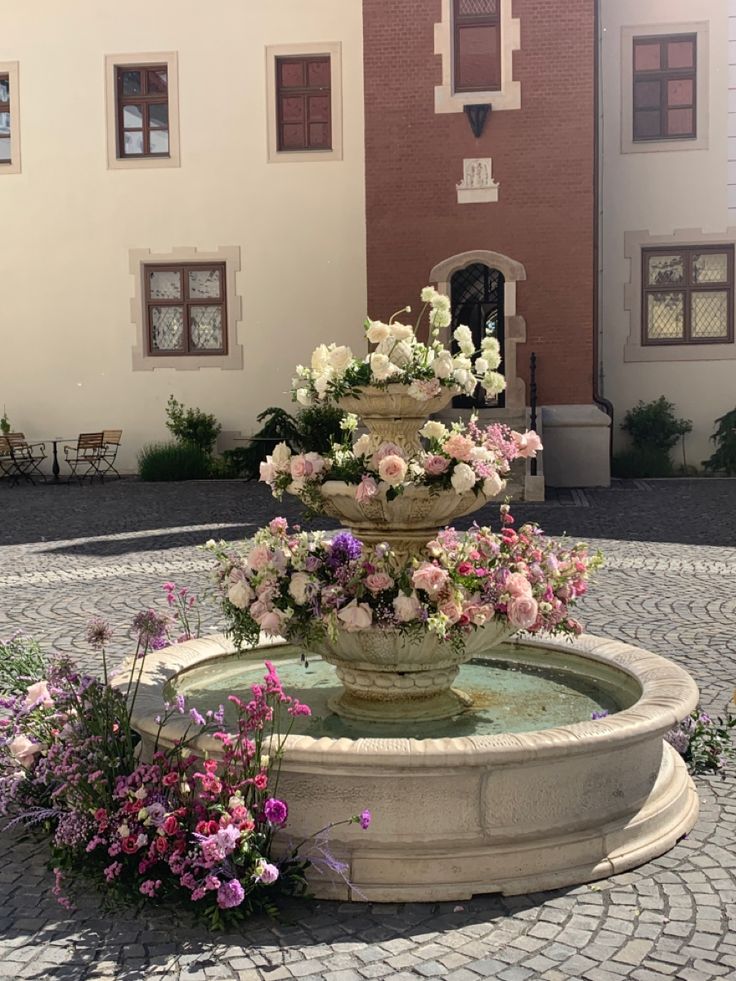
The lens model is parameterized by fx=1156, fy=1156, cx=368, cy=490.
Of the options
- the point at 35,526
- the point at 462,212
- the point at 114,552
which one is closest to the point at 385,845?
the point at 114,552

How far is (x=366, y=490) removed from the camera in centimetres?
429

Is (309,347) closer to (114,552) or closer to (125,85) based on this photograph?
(125,85)

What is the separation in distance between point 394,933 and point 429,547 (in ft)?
4.63

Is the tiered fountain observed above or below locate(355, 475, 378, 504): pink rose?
below

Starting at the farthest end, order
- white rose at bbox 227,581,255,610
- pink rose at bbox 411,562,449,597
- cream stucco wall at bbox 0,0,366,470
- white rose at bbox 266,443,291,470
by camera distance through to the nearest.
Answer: cream stucco wall at bbox 0,0,366,470 < white rose at bbox 266,443,291,470 < white rose at bbox 227,581,255,610 < pink rose at bbox 411,562,449,597

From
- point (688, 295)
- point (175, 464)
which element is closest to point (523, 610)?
point (175, 464)

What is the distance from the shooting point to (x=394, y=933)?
3.60m

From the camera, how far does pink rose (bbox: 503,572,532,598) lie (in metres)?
4.28

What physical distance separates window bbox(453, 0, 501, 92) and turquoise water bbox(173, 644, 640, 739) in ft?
43.1

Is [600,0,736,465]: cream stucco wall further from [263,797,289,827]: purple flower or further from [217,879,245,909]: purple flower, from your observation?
[217,879,245,909]: purple flower

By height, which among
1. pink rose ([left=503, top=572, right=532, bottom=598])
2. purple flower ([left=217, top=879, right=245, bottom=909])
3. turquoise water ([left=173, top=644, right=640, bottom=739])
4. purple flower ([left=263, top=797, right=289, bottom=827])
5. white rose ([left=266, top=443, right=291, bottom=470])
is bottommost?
purple flower ([left=217, top=879, right=245, bottom=909])

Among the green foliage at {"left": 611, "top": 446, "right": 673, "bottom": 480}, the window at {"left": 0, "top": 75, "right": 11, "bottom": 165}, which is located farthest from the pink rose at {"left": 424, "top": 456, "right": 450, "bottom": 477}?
the window at {"left": 0, "top": 75, "right": 11, "bottom": 165}

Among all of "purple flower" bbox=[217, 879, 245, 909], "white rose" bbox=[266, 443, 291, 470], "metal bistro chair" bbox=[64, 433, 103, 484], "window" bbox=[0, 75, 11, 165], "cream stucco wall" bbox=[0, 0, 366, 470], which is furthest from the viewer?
"window" bbox=[0, 75, 11, 165]

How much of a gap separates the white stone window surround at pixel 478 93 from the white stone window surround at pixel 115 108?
4.64m
